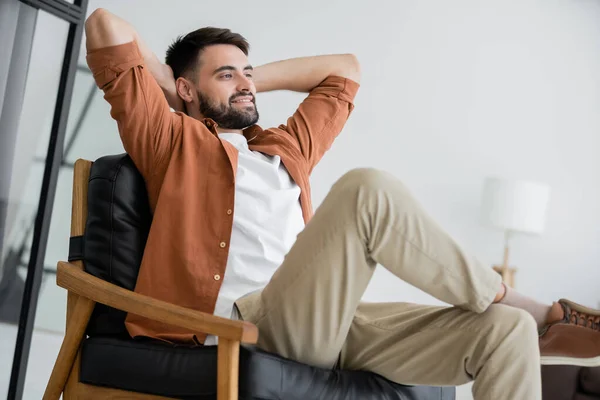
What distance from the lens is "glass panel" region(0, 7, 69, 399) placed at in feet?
8.58

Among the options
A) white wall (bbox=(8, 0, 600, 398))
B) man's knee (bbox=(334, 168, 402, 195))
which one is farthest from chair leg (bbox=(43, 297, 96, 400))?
white wall (bbox=(8, 0, 600, 398))

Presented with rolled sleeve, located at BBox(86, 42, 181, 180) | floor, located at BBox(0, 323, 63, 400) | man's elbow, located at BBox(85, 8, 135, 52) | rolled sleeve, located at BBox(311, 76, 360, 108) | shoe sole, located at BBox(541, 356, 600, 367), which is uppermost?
rolled sleeve, located at BBox(311, 76, 360, 108)

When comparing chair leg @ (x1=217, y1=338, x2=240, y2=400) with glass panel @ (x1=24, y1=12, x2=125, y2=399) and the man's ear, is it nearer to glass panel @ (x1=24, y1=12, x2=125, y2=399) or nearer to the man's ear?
the man's ear

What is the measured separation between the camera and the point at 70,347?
1.76 m

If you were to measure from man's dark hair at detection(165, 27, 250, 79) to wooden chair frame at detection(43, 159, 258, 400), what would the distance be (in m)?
0.59

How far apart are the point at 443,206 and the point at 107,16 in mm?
2885

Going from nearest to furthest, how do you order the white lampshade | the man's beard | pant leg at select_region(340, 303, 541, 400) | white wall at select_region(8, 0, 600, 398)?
1. pant leg at select_region(340, 303, 541, 400)
2. the man's beard
3. the white lampshade
4. white wall at select_region(8, 0, 600, 398)

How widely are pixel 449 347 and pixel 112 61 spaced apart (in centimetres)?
110

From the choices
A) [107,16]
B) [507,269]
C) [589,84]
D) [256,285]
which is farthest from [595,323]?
[589,84]

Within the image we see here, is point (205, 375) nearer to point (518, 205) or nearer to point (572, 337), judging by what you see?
point (572, 337)

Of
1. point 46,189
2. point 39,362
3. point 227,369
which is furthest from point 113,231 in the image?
point 39,362

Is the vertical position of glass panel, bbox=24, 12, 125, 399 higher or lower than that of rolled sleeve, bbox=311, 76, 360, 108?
lower

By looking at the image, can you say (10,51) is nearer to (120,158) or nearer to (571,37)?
(120,158)

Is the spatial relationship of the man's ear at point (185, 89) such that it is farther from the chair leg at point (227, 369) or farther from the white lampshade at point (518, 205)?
the white lampshade at point (518, 205)
